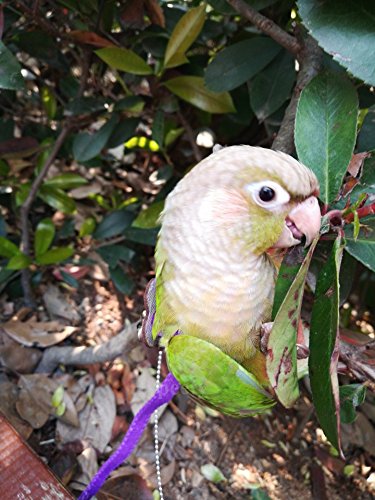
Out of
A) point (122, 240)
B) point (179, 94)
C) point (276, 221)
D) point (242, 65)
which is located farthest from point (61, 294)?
point (276, 221)

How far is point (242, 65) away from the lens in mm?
888

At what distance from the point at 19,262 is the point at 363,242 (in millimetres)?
692

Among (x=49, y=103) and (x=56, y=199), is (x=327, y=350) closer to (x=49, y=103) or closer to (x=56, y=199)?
(x=56, y=199)

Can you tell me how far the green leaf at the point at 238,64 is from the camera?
2.91ft

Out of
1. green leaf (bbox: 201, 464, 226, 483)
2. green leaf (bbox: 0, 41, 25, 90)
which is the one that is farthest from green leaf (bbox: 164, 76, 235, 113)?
green leaf (bbox: 201, 464, 226, 483)

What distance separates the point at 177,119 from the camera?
45.3 inches

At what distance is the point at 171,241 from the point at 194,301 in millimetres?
71

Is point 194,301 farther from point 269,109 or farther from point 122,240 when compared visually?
point 122,240

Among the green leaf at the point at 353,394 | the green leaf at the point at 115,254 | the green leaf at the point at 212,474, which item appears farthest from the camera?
the green leaf at the point at 115,254

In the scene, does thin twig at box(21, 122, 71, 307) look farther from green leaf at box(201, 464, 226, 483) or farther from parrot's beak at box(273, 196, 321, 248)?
parrot's beak at box(273, 196, 321, 248)

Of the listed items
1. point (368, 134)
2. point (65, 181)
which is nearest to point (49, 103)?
point (65, 181)

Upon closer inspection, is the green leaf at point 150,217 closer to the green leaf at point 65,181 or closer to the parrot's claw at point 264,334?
the green leaf at point 65,181

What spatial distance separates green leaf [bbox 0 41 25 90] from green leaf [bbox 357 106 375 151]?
0.46 meters

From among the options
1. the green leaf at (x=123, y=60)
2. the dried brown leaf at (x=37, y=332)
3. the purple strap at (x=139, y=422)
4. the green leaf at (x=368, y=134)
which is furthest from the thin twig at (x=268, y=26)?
the dried brown leaf at (x=37, y=332)
